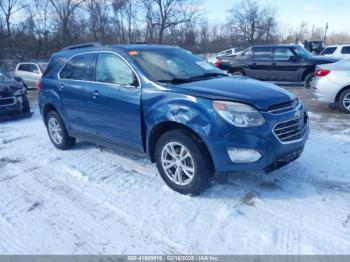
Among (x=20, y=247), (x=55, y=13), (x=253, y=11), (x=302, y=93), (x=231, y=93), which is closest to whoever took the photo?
(x=20, y=247)

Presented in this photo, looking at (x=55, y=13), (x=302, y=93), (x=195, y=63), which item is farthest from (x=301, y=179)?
(x=55, y=13)

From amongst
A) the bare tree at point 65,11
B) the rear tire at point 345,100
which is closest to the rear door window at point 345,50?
the rear tire at point 345,100

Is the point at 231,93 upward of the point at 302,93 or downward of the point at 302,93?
upward

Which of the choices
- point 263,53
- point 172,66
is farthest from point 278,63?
point 172,66

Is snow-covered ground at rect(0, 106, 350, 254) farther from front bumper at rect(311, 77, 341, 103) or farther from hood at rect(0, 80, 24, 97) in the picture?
hood at rect(0, 80, 24, 97)

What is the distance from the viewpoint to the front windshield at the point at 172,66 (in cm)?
399

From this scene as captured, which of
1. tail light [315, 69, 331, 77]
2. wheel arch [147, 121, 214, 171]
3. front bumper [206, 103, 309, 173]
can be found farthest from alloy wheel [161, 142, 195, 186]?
tail light [315, 69, 331, 77]

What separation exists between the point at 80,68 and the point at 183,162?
2482 millimetres

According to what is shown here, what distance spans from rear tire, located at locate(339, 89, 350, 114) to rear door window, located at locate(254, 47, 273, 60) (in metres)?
5.74

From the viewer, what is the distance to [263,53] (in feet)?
43.5

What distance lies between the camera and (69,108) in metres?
5.10

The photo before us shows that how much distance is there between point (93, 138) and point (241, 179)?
7.70 ft

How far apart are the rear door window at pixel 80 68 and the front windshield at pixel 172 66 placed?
0.84 metres

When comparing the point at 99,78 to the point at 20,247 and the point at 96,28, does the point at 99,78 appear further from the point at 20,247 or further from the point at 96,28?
the point at 96,28
